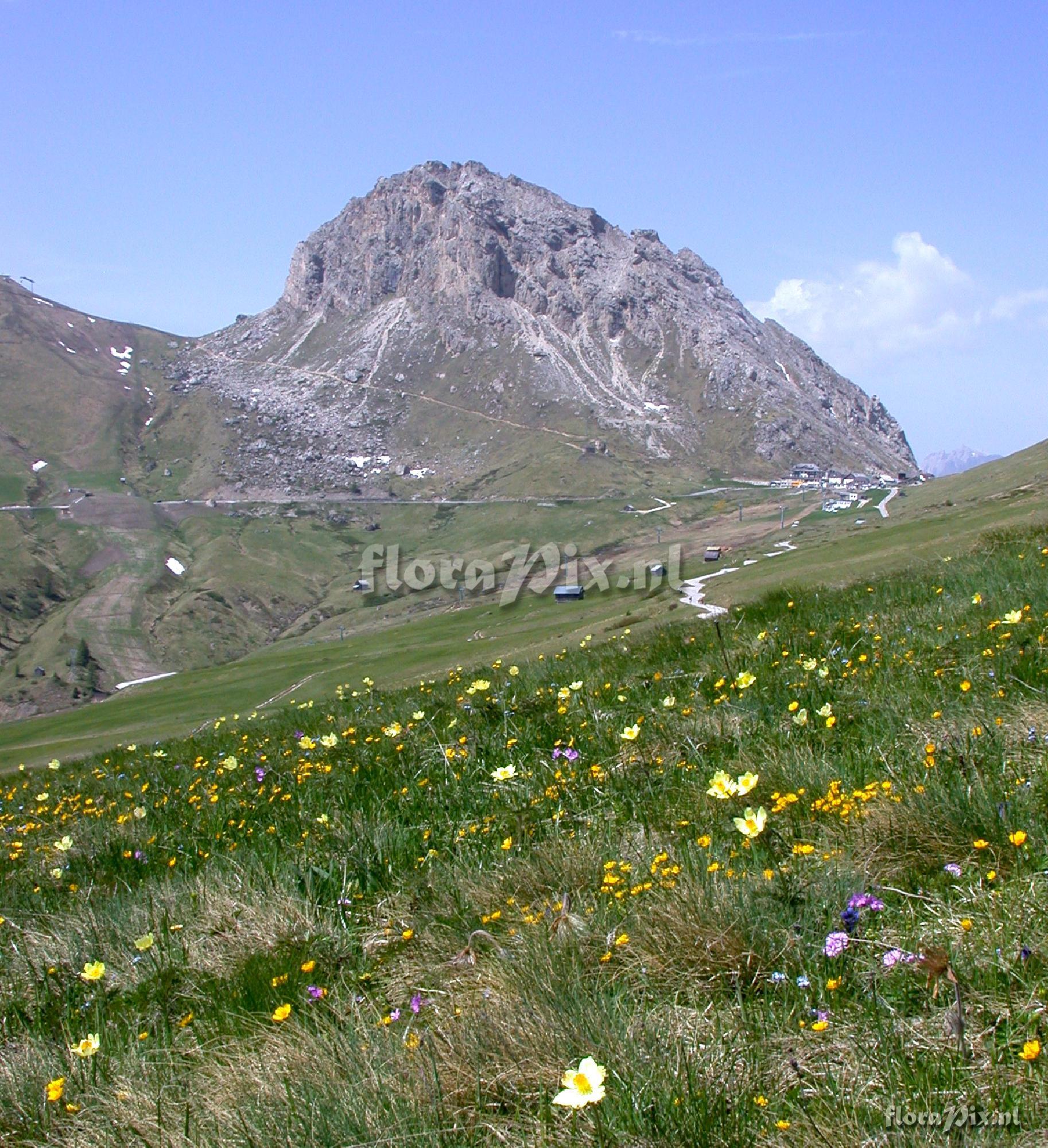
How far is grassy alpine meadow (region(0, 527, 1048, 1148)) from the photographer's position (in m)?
3.03

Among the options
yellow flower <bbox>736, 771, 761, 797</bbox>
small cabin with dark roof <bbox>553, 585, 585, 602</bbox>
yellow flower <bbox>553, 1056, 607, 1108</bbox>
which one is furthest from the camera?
small cabin with dark roof <bbox>553, 585, 585, 602</bbox>

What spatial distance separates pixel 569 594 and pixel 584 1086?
14988 centimetres

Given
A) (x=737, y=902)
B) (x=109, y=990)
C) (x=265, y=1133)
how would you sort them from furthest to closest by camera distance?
(x=109, y=990)
(x=737, y=902)
(x=265, y=1133)

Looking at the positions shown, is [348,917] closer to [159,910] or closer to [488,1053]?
[159,910]

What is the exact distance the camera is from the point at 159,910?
5.59 meters

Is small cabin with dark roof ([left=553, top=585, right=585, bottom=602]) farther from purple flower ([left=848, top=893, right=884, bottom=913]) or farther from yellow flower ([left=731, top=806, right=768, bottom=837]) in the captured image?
purple flower ([left=848, top=893, right=884, bottom=913])

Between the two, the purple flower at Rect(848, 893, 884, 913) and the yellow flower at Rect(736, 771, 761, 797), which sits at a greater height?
the yellow flower at Rect(736, 771, 761, 797)

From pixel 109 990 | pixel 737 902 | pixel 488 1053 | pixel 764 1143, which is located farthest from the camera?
pixel 109 990

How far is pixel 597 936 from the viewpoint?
13.5ft

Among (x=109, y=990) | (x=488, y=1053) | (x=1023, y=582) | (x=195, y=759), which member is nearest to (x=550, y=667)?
(x=195, y=759)

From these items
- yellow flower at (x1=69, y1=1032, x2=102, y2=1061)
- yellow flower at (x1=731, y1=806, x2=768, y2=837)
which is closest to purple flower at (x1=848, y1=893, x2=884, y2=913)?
yellow flower at (x1=731, y1=806, x2=768, y2=837)

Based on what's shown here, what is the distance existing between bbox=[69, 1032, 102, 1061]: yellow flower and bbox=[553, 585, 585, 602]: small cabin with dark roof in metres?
139

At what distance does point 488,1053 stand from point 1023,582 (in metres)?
9.14

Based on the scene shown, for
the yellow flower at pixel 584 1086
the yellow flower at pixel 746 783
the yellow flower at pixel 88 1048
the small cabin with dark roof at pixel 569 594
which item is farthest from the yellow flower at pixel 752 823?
the small cabin with dark roof at pixel 569 594
